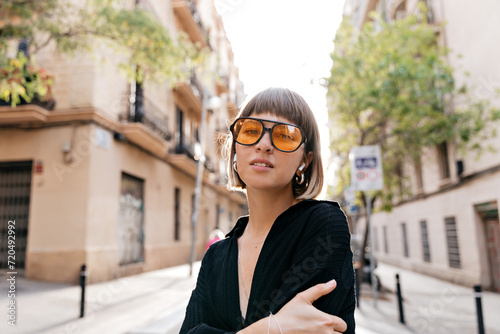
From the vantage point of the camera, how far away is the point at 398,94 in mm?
12039

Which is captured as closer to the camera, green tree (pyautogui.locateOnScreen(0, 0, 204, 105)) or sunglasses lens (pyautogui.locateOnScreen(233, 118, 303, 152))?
sunglasses lens (pyautogui.locateOnScreen(233, 118, 303, 152))

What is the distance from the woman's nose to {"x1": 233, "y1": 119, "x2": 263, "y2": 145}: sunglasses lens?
0.02m

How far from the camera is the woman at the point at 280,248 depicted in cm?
116

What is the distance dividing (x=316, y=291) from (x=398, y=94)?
12028 mm

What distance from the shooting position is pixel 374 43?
12.3 m

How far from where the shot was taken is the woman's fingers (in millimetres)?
1132

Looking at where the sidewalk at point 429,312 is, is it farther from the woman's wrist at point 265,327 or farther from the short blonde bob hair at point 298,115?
the woman's wrist at point 265,327

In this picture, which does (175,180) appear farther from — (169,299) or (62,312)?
(62,312)

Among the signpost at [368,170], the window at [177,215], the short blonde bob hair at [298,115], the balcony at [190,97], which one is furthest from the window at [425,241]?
the short blonde bob hair at [298,115]

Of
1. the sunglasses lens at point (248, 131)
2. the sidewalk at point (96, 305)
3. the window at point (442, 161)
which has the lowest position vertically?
the sidewalk at point (96, 305)

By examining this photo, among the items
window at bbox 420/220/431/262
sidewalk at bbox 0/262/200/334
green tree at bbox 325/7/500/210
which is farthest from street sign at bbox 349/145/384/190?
window at bbox 420/220/431/262

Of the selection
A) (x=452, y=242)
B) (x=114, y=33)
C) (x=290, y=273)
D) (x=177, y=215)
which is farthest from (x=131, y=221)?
(x=290, y=273)

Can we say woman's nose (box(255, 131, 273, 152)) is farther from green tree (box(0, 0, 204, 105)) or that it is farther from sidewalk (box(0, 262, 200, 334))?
green tree (box(0, 0, 204, 105))

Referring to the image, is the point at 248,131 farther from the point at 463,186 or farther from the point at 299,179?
the point at 463,186
